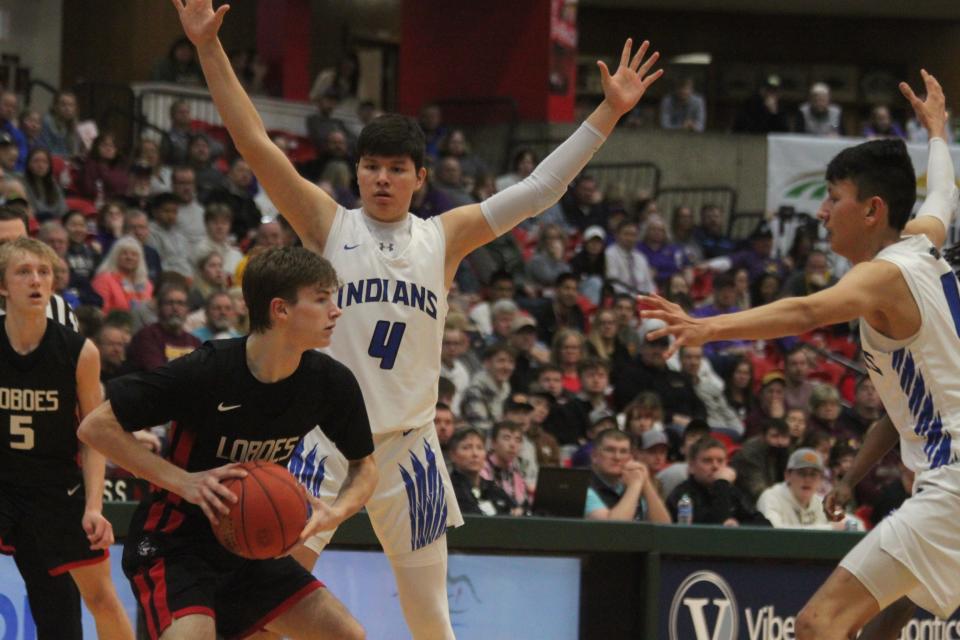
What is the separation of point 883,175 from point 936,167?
0.92 m

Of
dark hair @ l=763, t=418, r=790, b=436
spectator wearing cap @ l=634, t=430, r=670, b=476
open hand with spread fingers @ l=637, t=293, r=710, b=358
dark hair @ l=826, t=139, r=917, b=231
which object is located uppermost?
dark hair @ l=826, t=139, r=917, b=231

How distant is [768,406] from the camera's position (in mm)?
13430

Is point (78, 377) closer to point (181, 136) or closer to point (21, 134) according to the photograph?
point (21, 134)

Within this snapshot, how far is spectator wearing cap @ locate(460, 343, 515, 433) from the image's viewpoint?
1197 centimetres

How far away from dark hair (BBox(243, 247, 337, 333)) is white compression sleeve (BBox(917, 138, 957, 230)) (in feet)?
8.85

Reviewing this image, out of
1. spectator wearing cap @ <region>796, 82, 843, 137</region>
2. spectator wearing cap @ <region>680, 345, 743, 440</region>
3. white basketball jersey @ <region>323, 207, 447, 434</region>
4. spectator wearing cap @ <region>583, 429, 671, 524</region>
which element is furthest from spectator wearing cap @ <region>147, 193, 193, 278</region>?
spectator wearing cap @ <region>796, 82, 843, 137</region>

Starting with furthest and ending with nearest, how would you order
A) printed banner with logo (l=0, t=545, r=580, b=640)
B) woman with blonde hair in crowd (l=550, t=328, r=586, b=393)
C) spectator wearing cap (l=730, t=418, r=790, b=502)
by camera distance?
woman with blonde hair in crowd (l=550, t=328, r=586, b=393), spectator wearing cap (l=730, t=418, r=790, b=502), printed banner with logo (l=0, t=545, r=580, b=640)

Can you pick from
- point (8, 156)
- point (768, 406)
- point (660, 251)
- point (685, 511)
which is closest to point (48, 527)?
point (685, 511)

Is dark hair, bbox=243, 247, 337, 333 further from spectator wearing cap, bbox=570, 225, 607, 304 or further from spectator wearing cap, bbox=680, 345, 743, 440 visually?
spectator wearing cap, bbox=570, 225, 607, 304

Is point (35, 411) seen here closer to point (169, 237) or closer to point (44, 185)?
point (169, 237)

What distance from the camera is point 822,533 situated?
8.55m

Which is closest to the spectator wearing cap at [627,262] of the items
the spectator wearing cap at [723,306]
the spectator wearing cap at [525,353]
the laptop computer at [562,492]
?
the spectator wearing cap at [723,306]

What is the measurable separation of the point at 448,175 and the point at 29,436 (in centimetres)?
1127

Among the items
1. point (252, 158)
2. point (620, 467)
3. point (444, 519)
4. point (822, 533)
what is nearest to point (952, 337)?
point (444, 519)
